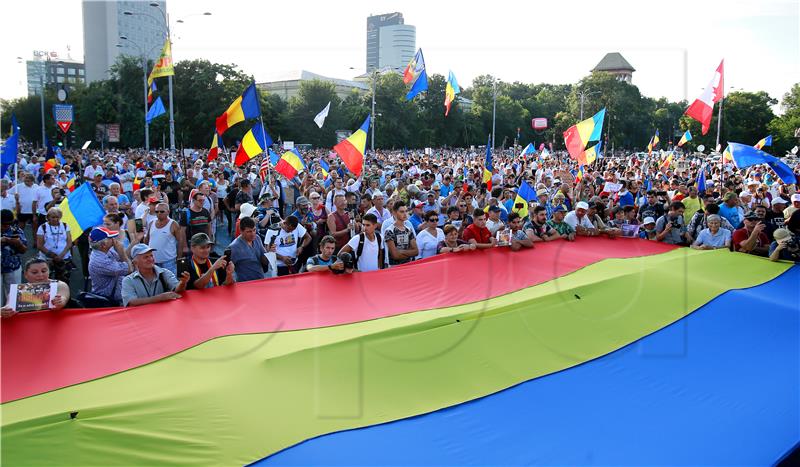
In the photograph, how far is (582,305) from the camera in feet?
20.7

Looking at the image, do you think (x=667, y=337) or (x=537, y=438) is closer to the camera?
(x=537, y=438)

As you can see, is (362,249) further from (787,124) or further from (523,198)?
(787,124)

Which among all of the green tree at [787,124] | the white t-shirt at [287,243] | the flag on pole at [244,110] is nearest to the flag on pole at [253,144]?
the flag on pole at [244,110]

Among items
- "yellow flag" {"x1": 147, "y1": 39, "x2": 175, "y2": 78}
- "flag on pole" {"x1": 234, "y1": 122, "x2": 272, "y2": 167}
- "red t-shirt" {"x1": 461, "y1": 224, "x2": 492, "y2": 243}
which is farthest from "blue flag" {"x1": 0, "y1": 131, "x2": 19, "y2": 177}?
"yellow flag" {"x1": 147, "y1": 39, "x2": 175, "y2": 78}

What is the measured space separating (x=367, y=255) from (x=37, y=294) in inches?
147

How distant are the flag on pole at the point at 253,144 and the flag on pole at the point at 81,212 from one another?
5.94 meters

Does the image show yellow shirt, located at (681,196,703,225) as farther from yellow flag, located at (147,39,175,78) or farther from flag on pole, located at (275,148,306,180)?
yellow flag, located at (147,39,175,78)

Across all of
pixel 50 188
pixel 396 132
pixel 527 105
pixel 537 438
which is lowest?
pixel 537 438

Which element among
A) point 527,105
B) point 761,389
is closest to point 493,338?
point 761,389

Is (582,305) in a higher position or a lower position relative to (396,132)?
lower

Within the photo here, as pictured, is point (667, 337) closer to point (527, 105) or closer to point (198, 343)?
point (198, 343)

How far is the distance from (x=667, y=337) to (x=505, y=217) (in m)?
5.90

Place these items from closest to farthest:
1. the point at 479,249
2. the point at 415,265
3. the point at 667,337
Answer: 1. the point at 667,337
2. the point at 415,265
3. the point at 479,249

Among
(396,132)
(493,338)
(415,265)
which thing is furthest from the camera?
(396,132)
